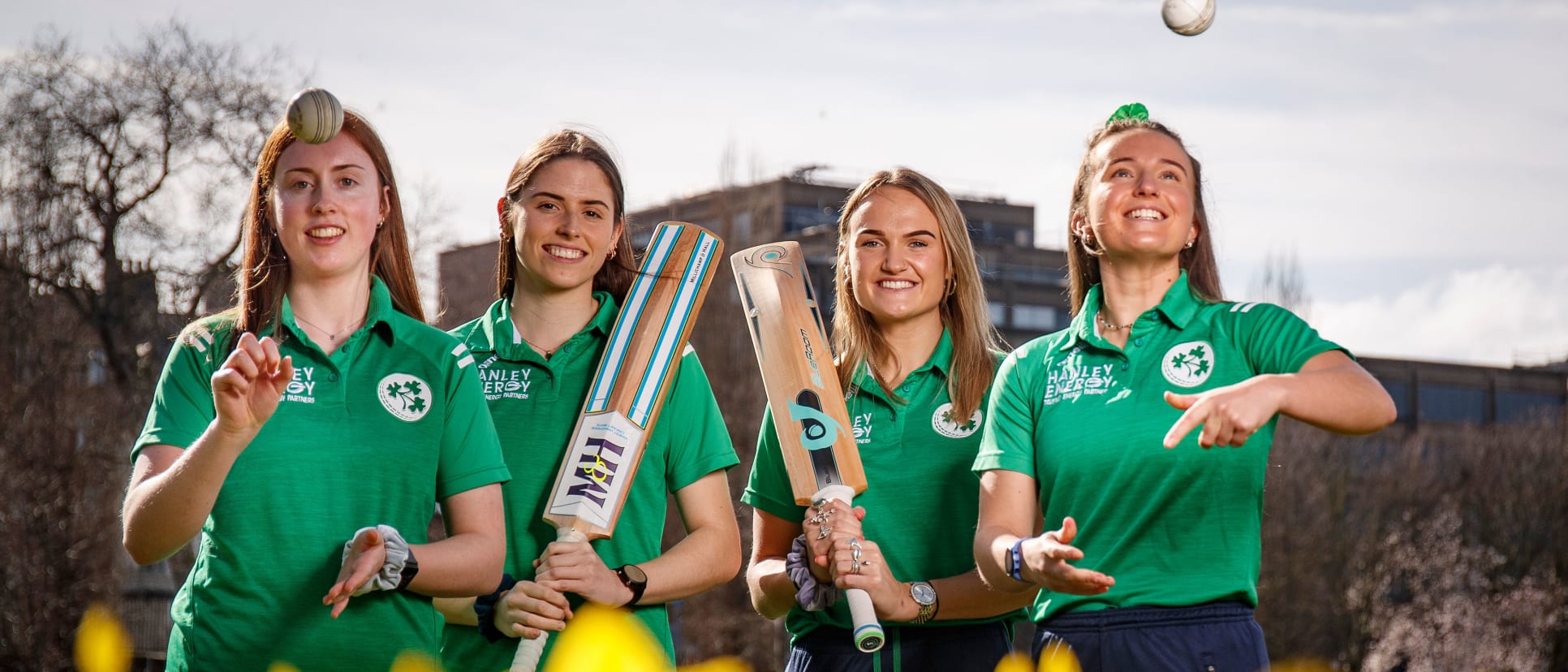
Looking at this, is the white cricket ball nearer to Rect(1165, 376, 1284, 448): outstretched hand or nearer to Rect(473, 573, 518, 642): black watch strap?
Rect(1165, 376, 1284, 448): outstretched hand

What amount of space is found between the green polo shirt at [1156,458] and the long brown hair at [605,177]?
1.19 metres

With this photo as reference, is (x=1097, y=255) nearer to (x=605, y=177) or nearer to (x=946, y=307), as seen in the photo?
(x=946, y=307)

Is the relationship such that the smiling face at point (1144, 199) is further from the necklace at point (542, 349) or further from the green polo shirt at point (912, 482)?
the necklace at point (542, 349)

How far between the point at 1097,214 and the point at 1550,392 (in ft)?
192

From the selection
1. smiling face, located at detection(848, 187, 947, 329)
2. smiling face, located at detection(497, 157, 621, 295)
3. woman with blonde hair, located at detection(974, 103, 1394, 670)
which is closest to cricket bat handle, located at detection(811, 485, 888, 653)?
woman with blonde hair, located at detection(974, 103, 1394, 670)

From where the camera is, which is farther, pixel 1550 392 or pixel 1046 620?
pixel 1550 392

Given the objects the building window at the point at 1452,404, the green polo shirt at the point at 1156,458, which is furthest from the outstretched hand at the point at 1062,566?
the building window at the point at 1452,404

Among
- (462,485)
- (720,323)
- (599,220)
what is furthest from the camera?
(720,323)

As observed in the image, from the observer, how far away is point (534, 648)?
3.19 m

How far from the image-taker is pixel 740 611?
79.3 ft

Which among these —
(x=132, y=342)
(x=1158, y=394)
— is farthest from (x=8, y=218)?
(x=1158, y=394)

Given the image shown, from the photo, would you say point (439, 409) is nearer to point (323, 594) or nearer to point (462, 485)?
point (462, 485)

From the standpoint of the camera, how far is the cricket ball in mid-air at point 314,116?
300cm

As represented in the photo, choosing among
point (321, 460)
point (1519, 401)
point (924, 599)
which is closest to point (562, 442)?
point (321, 460)
